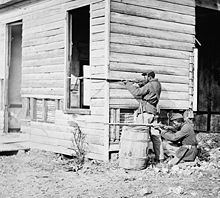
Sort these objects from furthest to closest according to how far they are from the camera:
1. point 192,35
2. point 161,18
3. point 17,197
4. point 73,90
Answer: point 73,90 < point 192,35 < point 161,18 < point 17,197

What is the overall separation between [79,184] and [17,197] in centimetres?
126

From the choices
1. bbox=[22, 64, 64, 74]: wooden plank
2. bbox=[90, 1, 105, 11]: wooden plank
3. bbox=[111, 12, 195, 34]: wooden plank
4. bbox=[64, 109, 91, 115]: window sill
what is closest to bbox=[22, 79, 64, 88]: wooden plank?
bbox=[22, 64, 64, 74]: wooden plank

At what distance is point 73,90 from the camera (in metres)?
13.5

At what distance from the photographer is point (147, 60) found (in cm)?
1027

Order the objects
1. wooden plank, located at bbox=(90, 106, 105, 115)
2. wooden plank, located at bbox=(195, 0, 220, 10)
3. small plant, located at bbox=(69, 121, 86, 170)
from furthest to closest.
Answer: wooden plank, located at bbox=(195, 0, 220, 10)
small plant, located at bbox=(69, 121, 86, 170)
wooden plank, located at bbox=(90, 106, 105, 115)

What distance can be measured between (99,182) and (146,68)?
3.29 m

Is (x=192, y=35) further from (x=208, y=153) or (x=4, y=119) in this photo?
(x=4, y=119)

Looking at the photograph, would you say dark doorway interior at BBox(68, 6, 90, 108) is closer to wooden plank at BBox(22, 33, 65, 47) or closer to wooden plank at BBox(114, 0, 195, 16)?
wooden plank at BBox(22, 33, 65, 47)

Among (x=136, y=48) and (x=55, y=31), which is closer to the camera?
(x=136, y=48)

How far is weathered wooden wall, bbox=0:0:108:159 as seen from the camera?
974 cm

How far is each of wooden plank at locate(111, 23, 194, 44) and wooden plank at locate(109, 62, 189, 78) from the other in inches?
29.0

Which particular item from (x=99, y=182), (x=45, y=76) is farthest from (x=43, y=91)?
(x=99, y=182)

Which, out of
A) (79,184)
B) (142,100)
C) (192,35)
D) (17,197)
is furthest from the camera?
(192,35)

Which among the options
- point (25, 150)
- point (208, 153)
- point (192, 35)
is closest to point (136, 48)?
point (192, 35)
